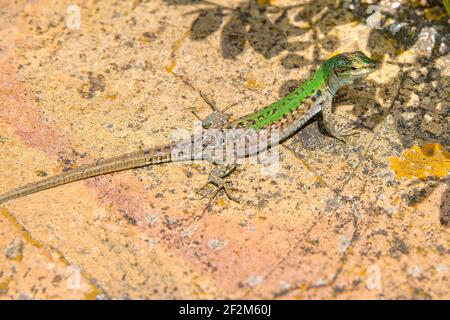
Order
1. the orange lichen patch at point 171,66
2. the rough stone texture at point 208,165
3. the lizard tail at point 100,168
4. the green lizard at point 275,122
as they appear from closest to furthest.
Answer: the rough stone texture at point 208,165
the lizard tail at point 100,168
the green lizard at point 275,122
the orange lichen patch at point 171,66

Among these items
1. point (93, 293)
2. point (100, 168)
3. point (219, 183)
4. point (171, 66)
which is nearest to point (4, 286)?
point (93, 293)

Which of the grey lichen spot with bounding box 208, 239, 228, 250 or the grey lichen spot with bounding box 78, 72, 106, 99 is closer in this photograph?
the grey lichen spot with bounding box 208, 239, 228, 250

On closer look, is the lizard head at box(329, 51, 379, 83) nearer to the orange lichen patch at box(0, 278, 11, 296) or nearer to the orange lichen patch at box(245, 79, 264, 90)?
the orange lichen patch at box(245, 79, 264, 90)

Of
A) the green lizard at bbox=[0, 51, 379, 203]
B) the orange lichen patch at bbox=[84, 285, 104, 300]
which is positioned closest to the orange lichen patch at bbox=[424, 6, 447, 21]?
the green lizard at bbox=[0, 51, 379, 203]

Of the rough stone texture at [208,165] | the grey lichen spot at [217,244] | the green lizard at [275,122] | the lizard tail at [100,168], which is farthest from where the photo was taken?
the green lizard at [275,122]

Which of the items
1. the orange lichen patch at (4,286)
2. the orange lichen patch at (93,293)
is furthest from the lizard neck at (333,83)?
the orange lichen patch at (4,286)

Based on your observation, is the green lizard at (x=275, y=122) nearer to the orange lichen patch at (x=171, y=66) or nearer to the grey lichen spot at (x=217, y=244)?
the grey lichen spot at (x=217, y=244)

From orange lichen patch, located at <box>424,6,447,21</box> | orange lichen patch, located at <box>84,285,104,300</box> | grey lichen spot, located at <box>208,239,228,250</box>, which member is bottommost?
orange lichen patch, located at <box>84,285,104,300</box>
